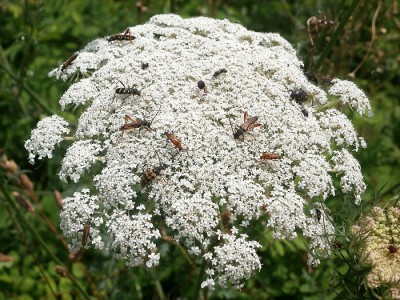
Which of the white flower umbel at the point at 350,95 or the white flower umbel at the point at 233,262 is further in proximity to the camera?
the white flower umbel at the point at 350,95

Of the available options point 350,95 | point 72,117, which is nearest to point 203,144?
point 350,95

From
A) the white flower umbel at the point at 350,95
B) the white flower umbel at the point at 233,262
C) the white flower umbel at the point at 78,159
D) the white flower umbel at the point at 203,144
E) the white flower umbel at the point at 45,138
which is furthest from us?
the white flower umbel at the point at 350,95

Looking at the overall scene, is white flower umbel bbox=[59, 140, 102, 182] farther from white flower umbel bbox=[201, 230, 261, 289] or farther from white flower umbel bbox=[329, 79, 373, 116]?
white flower umbel bbox=[329, 79, 373, 116]

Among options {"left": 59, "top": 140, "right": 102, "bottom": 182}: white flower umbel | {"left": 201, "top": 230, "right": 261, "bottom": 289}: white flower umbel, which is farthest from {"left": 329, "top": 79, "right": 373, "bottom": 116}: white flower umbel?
{"left": 59, "top": 140, "right": 102, "bottom": 182}: white flower umbel

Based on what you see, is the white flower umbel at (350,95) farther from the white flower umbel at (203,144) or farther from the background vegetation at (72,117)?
the background vegetation at (72,117)

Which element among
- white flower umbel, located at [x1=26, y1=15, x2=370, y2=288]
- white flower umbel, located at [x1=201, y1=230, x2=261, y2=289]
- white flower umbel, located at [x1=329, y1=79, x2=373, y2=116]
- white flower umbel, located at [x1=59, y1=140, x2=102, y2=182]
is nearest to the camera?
white flower umbel, located at [x1=201, y1=230, x2=261, y2=289]

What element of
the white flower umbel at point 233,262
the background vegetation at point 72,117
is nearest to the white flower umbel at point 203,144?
the white flower umbel at point 233,262
